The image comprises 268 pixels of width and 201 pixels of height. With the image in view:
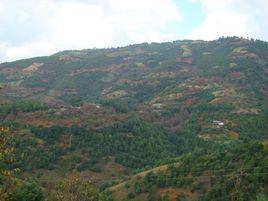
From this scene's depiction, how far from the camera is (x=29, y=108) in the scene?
118 meters

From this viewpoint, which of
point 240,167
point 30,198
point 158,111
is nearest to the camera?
point 30,198

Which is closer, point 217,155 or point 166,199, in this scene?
point 166,199

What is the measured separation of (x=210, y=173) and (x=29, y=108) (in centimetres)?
6493

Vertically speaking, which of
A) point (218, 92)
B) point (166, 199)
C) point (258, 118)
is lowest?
point (166, 199)

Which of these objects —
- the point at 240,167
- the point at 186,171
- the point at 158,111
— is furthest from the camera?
the point at 158,111

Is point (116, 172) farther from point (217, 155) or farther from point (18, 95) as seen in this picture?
point (18, 95)

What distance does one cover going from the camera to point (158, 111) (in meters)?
152

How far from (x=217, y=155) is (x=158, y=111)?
80438 millimetres

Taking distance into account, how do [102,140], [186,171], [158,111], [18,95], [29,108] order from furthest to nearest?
[18,95]
[158,111]
[29,108]
[102,140]
[186,171]

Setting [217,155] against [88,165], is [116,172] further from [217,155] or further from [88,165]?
[217,155]

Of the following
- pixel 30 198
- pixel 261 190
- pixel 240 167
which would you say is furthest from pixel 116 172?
pixel 30 198

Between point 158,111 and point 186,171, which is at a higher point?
point 158,111

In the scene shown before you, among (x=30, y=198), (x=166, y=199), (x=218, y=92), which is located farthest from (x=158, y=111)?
(x=30, y=198)

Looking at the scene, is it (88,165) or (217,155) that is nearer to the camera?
(217,155)
